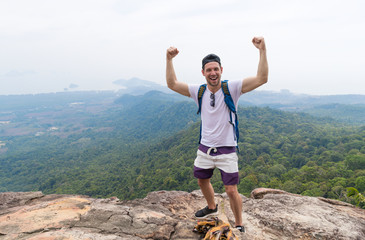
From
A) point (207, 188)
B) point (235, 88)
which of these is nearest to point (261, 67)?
point (235, 88)

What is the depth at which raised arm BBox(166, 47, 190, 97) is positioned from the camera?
3615 millimetres

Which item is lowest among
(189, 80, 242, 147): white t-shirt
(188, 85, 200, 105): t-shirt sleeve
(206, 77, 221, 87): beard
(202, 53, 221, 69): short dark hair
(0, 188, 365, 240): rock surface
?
(0, 188, 365, 240): rock surface

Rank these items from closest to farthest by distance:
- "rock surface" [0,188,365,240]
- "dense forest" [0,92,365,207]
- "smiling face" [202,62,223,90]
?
"smiling face" [202,62,223,90]
"rock surface" [0,188,365,240]
"dense forest" [0,92,365,207]

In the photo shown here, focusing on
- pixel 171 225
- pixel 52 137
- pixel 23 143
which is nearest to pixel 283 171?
pixel 171 225

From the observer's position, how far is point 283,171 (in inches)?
1283

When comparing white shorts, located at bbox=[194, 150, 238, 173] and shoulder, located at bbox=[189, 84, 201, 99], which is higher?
shoulder, located at bbox=[189, 84, 201, 99]

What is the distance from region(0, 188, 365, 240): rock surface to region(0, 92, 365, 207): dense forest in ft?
4.56

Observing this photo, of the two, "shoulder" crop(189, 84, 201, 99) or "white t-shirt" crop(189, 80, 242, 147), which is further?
"shoulder" crop(189, 84, 201, 99)

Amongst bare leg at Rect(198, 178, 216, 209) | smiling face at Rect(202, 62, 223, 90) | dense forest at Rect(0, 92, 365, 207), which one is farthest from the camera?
dense forest at Rect(0, 92, 365, 207)

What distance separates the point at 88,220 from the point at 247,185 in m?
24.9

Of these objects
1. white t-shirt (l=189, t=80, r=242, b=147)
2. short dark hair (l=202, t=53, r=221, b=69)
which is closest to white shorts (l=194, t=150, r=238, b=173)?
white t-shirt (l=189, t=80, r=242, b=147)

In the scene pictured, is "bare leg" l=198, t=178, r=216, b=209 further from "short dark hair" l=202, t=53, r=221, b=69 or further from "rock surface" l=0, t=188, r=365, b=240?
"short dark hair" l=202, t=53, r=221, b=69

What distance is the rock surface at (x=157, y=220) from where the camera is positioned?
371 cm

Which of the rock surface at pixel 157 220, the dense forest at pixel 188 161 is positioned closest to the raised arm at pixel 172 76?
the rock surface at pixel 157 220
